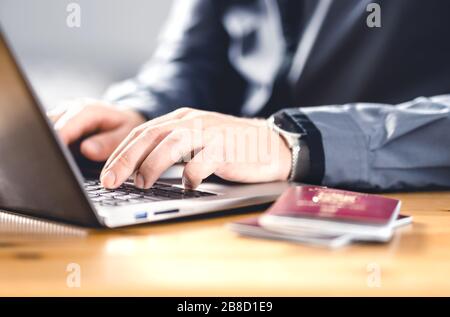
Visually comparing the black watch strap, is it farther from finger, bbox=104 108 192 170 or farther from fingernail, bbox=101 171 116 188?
fingernail, bbox=101 171 116 188

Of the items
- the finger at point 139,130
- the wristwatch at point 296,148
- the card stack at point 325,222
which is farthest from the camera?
the wristwatch at point 296,148

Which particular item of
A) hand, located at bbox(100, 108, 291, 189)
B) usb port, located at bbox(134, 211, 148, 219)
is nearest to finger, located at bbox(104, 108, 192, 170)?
hand, located at bbox(100, 108, 291, 189)

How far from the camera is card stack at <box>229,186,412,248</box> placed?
2.19 feet

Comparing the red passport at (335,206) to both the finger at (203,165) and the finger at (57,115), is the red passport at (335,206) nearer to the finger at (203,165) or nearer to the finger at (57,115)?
the finger at (203,165)

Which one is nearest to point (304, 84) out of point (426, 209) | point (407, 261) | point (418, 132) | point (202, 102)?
point (202, 102)

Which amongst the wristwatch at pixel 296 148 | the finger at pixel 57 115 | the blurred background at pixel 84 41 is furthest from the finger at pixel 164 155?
the blurred background at pixel 84 41

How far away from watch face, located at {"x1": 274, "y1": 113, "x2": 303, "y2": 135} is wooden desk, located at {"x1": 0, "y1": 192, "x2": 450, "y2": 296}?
1.08ft

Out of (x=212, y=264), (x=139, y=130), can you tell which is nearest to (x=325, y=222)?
(x=212, y=264)

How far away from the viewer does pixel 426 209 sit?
0.89 m

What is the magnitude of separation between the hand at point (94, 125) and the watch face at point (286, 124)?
299 mm

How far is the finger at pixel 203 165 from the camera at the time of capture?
2.81 ft

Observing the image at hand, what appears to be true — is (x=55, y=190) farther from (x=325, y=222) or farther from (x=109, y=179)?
(x=325, y=222)

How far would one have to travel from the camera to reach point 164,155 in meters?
0.85

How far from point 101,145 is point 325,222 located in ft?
1.89
